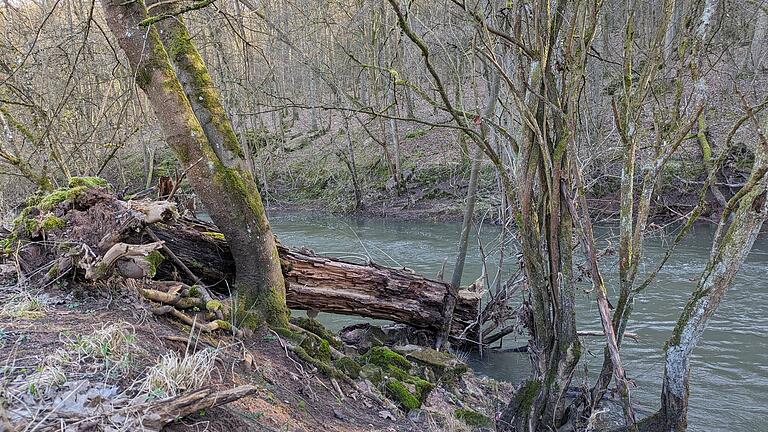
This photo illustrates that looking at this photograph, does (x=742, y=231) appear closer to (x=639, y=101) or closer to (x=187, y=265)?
(x=639, y=101)

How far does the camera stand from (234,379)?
11.2 feet

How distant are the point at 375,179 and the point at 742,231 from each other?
17.7 meters

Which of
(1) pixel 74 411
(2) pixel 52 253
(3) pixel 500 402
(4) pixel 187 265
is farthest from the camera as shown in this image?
(3) pixel 500 402

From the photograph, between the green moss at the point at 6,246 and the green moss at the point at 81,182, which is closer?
the green moss at the point at 6,246

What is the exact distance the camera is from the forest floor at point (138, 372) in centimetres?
233

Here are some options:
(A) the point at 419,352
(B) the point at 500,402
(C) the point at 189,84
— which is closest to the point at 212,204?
(C) the point at 189,84

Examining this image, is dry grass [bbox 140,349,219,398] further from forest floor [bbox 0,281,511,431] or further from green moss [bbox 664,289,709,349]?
green moss [bbox 664,289,709,349]

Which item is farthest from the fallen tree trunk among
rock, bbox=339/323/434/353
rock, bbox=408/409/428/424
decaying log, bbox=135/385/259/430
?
decaying log, bbox=135/385/259/430

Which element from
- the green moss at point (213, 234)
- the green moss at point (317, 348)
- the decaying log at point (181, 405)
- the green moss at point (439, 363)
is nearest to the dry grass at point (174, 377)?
the decaying log at point (181, 405)

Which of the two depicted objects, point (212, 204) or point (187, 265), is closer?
point (212, 204)

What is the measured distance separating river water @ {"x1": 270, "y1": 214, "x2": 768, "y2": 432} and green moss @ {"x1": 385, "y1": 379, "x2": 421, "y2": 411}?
189cm

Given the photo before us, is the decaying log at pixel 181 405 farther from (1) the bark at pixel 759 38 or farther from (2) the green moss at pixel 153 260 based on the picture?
(1) the bark at pixel 759 38

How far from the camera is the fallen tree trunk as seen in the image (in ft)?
16.0

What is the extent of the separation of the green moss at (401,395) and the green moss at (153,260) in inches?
90.1
